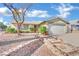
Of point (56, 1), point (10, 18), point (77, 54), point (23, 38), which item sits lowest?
point (77, 54)

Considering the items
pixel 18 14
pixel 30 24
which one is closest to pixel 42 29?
pixel 30 24

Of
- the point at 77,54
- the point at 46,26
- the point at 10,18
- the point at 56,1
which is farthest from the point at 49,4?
the point at 77,54

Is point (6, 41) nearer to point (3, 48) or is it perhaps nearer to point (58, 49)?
point (3, 48)

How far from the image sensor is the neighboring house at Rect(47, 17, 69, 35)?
2.19 meters

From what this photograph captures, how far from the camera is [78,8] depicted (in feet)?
7.06

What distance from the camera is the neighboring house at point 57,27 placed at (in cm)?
219

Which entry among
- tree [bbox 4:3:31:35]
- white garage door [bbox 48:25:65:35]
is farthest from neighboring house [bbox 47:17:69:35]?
tree [bbox 4:3:31:35]

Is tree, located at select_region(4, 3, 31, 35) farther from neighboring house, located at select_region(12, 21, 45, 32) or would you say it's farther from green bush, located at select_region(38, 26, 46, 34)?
green bush, located at select_region(38, 26, 46, 34)

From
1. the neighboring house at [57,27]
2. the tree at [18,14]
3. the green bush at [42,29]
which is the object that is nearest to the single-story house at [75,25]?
the neighboring house at [57,27]

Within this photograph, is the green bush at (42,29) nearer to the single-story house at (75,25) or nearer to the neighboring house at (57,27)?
the neighboring house at (57,27)

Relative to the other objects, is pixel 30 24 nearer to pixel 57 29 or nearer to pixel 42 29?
pixel 42 29

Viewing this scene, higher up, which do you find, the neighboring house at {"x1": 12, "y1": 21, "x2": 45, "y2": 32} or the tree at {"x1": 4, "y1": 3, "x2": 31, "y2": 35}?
the tree at {"x1": 4, "y1": 3, "x2": 31, "y2": 35}

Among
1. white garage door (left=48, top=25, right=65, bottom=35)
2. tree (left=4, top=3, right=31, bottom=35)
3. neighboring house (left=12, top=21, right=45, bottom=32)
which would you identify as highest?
tree (left=4, top=3, right=31, bottom=35)

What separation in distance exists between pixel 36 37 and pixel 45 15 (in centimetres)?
24
